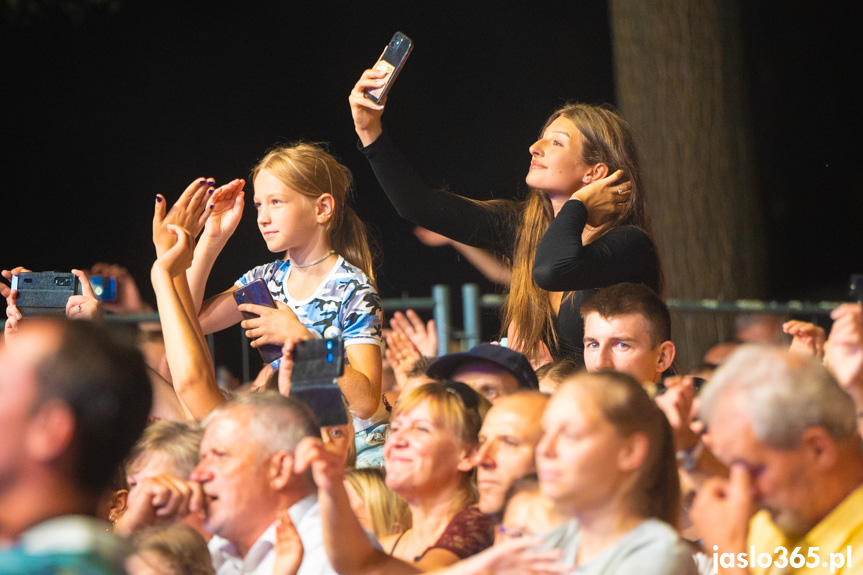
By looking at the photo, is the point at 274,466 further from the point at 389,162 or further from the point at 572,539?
the point at 389,162

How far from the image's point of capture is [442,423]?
2354 mm

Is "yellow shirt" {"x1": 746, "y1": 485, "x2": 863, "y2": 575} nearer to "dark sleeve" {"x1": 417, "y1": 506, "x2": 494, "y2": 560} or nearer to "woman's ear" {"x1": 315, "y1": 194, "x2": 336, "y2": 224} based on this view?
"dark sleeve" {"x1": 417, "y1": 506, "x2": 494, "y2": 560}

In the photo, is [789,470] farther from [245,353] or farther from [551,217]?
[245,353]

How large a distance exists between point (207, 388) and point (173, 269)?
1.16 feet

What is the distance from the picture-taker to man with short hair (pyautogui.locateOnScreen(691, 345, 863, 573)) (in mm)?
1697

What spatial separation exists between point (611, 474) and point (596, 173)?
1611mm

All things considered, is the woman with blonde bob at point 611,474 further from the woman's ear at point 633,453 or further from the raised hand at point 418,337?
the raised hand at point 418,337

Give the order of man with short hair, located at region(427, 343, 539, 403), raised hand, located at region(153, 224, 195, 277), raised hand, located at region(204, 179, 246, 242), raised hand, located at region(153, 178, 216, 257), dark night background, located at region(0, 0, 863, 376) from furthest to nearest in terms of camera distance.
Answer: dark night background, located at region(0, 0, 863, 376) → raised hand, located at region(204, 179, 246, 242) → raised hand, located at region(153, 178, 216, 257) → raised hand, located at region(153, 224, 195, 277) → man with short hair, located at region(427, 343, 539, 403)

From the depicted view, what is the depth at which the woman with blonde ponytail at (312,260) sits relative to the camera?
3.20 metres

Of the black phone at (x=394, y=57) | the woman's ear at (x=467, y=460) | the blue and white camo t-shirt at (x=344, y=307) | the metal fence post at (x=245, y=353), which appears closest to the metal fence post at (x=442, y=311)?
the metal fence post at (x=245, y=353)

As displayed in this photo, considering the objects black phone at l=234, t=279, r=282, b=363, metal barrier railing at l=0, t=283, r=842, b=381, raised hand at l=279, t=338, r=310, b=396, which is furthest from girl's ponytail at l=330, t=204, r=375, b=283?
metal barrier railing at l=0, t=283, r=842, b=381

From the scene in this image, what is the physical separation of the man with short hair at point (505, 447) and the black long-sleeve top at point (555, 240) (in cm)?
58

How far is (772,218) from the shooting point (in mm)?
7168

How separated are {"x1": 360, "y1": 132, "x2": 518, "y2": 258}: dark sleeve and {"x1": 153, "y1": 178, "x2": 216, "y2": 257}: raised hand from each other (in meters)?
0.53
